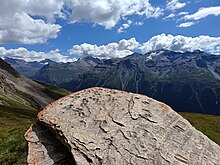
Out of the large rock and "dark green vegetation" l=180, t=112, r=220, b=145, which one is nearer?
the large rock

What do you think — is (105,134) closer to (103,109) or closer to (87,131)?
(87,131)

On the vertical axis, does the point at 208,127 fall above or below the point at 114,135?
below

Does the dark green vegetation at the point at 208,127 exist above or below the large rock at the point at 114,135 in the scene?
below

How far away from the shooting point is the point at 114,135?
619 inches

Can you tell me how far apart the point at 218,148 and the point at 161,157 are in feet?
12.0

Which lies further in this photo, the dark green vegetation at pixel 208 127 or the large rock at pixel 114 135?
the dark green vegetation at pixel 208 127

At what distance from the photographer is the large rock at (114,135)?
48.7 feet

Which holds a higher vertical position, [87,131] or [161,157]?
[87,131]

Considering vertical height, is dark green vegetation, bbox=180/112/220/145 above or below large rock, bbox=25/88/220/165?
below

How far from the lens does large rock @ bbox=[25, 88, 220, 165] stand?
1484 centimetres

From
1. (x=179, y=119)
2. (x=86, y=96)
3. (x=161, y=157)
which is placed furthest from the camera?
(x=86, y=96)

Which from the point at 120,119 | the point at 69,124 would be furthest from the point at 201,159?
the point at 69,124

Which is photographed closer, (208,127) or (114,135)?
(114,135)

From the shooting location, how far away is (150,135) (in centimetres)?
1581
